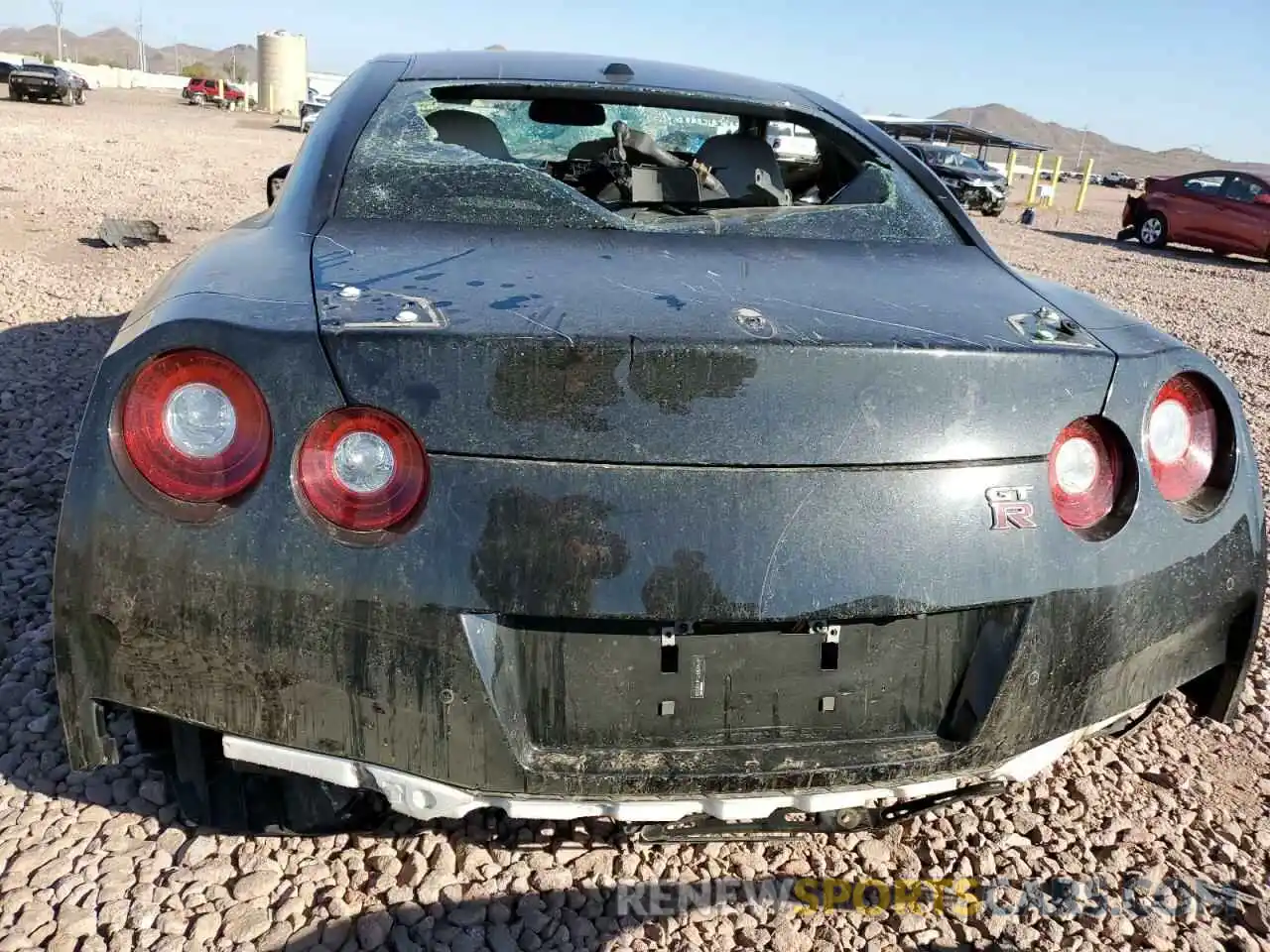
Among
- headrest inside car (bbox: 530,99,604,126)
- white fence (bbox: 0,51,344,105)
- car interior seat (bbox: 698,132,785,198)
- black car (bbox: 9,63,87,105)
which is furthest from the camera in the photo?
white fence (bbox: 0,51,344,105)

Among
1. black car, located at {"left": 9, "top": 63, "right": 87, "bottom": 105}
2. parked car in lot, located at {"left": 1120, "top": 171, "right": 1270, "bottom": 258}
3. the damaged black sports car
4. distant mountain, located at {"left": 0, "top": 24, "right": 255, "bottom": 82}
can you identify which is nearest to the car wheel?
parked car in lot, located at {"left": 1120, "top": 171, "right": 1270, "bottom": 258}

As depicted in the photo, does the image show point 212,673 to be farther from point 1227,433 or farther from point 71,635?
point 1227,433

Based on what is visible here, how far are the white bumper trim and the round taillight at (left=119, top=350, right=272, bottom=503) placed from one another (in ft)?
1.30

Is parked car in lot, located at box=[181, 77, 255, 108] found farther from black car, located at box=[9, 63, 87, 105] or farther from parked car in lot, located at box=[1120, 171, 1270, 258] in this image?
parked car in lot, located at box=[1120, 171, 1270, 258]

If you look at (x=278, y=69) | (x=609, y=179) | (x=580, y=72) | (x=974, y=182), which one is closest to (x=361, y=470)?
(x=580, y=72)

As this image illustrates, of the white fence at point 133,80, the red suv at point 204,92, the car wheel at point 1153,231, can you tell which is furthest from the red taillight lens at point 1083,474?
the white fence at point 133,80

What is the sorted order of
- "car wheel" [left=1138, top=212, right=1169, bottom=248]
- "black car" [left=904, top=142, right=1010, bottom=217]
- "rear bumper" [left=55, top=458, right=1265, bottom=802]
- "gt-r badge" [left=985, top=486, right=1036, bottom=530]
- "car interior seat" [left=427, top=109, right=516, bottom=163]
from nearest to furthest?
"rear bumper" [left=55, top=458, right=1265, bottom=802], "gt-r badge" [left=985, top=486, right=1036, bottom=530], "car interior seat" [left=427, top=109, right=516, bottom=163], "car wheel" [left=1138, top=212, right=1169, bottom=248], "black car" [left=904, top=142, right=1010, bottom=217]

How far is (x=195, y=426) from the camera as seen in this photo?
4.49ft

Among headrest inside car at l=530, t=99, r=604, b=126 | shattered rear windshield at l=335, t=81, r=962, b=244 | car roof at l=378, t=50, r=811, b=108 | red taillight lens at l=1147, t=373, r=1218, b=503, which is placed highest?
car roof at l=378, t=50, r=811, b=108

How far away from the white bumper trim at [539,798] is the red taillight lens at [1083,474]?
407 millimetres

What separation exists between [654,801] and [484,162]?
1.43 metres

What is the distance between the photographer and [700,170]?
9.09 ft

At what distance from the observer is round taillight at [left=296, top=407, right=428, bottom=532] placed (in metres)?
1.36

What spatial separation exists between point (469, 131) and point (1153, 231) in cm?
1789
